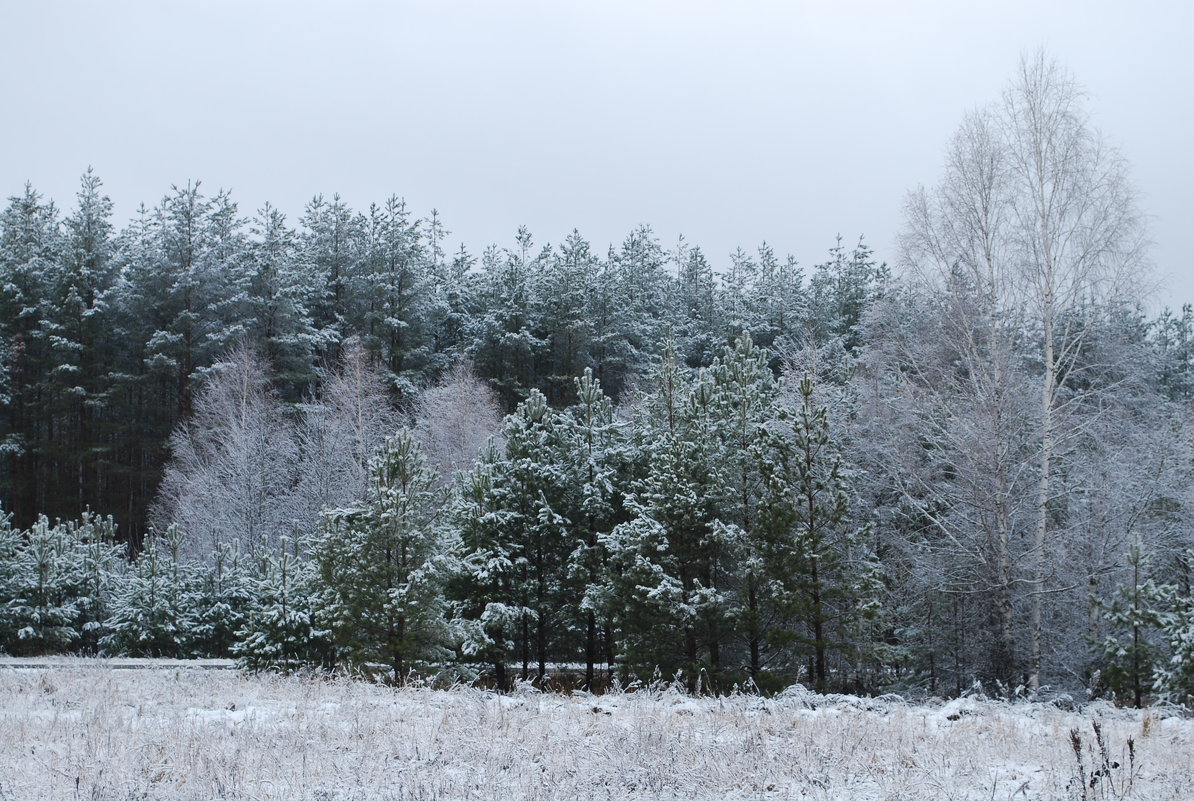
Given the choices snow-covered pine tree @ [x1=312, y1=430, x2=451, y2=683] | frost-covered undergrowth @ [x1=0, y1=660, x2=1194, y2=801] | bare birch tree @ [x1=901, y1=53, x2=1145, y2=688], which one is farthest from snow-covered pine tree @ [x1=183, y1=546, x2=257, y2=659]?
bare birch tree @ [x1=901, y1=53, x2=1145, y2=688]

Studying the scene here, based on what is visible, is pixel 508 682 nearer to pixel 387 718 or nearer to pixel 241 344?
pixel 387 718

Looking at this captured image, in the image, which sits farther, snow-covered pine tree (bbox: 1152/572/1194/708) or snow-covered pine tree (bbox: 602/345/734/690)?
snow-covered pine tree (bbox: 602/345/734/690)

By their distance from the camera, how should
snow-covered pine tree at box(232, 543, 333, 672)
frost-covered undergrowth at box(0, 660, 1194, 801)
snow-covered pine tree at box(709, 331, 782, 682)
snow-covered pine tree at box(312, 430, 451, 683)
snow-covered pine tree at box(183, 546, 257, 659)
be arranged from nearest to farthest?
1. frost-covered undergrowth at box(0, 660, 1194, 801)
2. snow-covered pine tree at box(312, 430, 451, 683)
3. snow-covered pine tree at box(232, 543, 333, 672)
4. snow-covered pine tree at box(709, 331, 782, 682)
5. snow-covered pine tree at box(183, 546, 257, 659)

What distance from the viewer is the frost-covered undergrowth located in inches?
232

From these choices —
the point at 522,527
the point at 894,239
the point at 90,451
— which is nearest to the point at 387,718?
the point at 522,527

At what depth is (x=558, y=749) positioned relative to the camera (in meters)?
7.11

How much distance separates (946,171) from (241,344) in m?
31.3

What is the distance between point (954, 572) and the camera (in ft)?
62.0

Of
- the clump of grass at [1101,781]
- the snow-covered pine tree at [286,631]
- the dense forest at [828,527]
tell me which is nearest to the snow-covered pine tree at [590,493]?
the dense forest at [828,527]

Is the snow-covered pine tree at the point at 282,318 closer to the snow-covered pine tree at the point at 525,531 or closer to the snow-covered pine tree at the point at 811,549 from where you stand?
the snow-covered pine tree at the point at 525,531

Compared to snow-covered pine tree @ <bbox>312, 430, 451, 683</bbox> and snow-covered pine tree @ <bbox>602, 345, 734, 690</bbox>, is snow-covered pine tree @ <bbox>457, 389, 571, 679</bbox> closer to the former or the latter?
snow-covered pine tree @ <bbox>602, 345, 734, 690</bbox>

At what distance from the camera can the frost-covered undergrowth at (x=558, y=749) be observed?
588cm

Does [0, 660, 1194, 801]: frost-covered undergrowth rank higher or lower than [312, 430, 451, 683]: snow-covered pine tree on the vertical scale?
lower

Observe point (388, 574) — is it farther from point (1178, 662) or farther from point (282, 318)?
point (282, 318)
